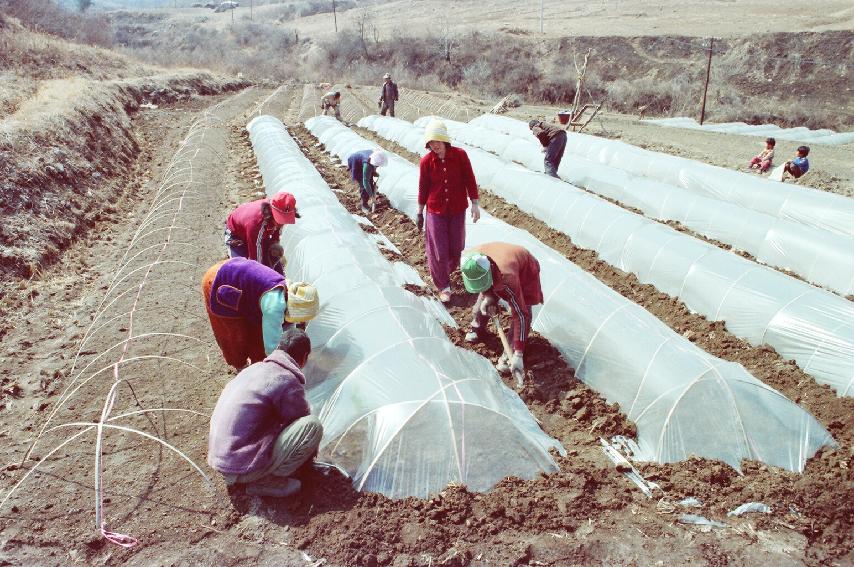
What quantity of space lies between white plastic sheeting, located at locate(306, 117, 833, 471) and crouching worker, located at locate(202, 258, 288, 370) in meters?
2.61

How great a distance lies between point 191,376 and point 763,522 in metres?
4.36

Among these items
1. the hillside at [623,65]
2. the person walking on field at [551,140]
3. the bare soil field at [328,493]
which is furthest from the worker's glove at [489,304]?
the hillside at [623,65]

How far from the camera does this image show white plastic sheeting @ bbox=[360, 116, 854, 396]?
479cm

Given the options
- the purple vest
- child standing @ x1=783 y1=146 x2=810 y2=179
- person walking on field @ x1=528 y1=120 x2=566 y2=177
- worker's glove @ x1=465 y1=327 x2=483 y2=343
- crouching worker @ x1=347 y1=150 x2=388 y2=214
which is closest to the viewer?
the purple vest

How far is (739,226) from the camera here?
25.0 ft

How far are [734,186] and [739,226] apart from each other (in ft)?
6.91

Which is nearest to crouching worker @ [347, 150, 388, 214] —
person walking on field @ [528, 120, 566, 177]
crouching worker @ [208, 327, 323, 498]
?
person walking on field @ [528, 120, 566, 177]

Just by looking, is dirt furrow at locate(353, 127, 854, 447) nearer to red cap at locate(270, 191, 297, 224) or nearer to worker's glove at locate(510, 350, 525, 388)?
worker's glove at locate(510, 350, 525, 388)

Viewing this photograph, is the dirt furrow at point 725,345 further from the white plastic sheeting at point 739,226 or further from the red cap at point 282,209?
the red cap at point 282,209

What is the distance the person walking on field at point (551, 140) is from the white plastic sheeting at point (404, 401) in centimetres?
534

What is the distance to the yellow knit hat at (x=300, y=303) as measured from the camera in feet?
12.8

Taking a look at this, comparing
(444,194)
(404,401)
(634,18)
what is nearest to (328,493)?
(404,401)

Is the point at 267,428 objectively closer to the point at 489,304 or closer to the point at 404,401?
the point at 404,401

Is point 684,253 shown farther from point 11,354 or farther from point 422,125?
point 422,125
